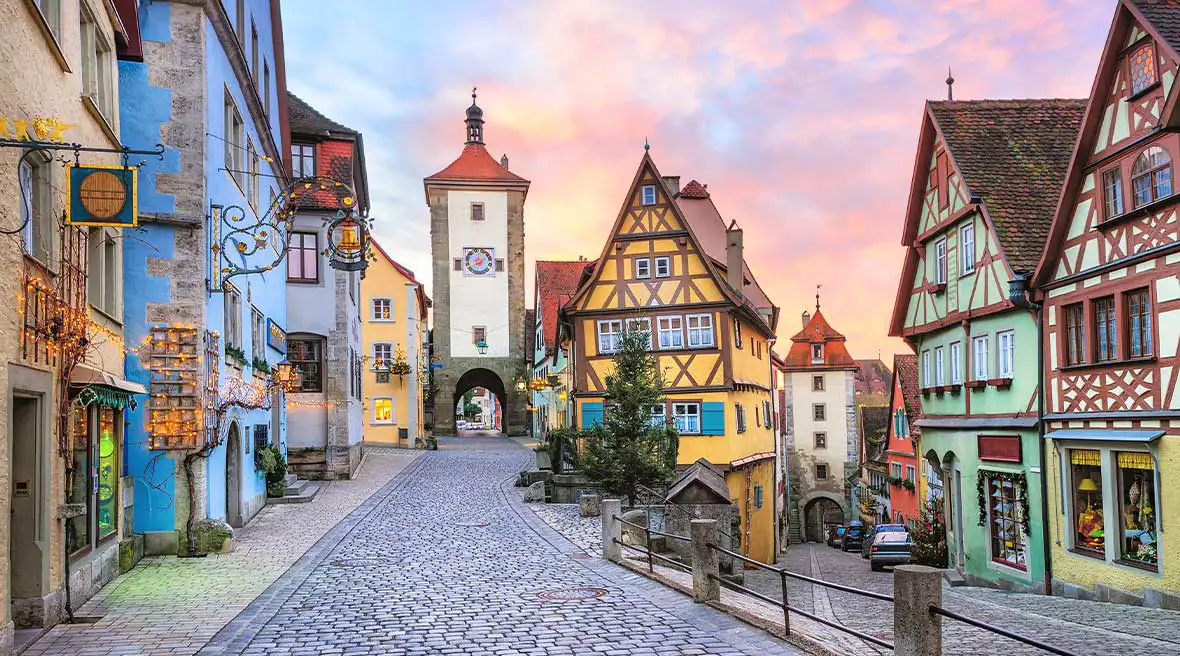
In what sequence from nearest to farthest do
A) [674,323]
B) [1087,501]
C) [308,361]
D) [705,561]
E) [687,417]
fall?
[705,561], [1087,501], [308,361], [687,417], [674,323]

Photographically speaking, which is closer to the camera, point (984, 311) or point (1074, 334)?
point (1074, 334)

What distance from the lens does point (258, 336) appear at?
22344mm

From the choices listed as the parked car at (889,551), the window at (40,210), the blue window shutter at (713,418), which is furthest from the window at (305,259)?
the window at (40,210)

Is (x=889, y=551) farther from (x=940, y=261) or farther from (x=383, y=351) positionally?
(x=383, y=351)

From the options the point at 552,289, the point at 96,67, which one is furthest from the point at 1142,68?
the point at 552,289

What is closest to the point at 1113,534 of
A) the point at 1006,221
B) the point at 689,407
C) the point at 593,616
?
the point at 1006,221

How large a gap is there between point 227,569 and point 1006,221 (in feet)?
48.4

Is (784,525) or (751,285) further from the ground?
(751,285)

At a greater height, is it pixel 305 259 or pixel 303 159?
pixel 303 159

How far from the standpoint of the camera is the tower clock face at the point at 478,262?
195ft

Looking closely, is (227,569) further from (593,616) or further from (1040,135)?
(1040,135)

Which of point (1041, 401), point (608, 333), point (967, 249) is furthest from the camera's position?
point (608, 333)

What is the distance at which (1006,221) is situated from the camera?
19.1 meters

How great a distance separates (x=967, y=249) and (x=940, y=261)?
1.62 m
